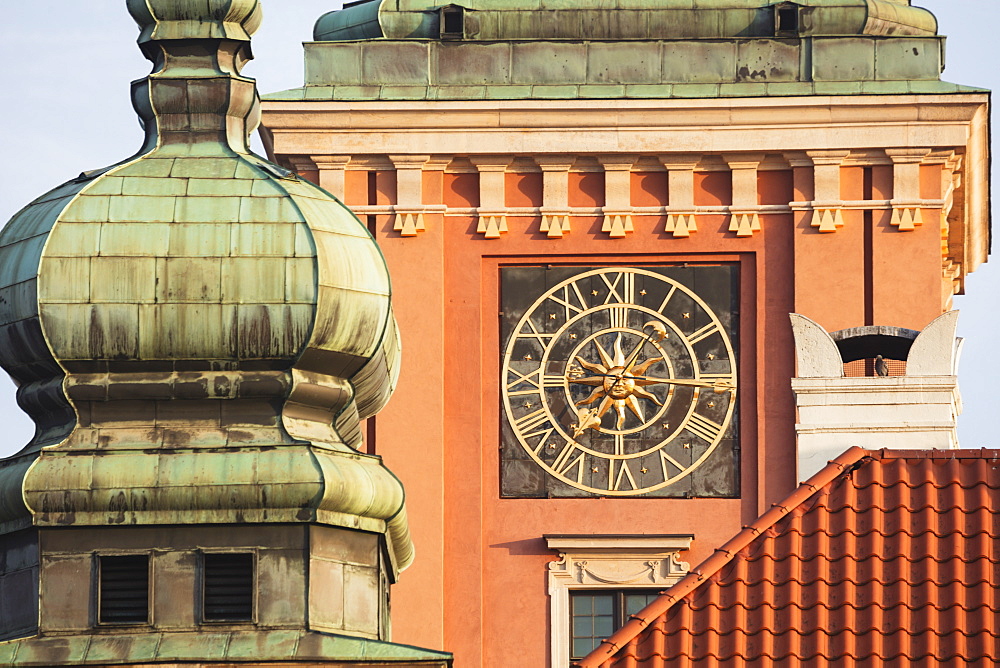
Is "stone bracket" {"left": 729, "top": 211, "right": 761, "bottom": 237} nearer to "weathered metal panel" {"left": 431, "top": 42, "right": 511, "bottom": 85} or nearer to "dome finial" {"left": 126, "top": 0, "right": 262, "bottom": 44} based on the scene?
"weathered metal panel" {"left": 431, "top": 42, "right": 511, "bottom": 85}

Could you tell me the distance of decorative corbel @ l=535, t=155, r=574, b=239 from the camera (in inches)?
1228

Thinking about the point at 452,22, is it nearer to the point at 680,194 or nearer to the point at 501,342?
the point at 680,194

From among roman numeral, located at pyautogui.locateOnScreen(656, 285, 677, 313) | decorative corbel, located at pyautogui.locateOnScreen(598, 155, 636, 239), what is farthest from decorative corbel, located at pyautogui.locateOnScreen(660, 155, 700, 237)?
roman numeral, located at pyautogui.locateOnScreen(656, 285, 677, 313)

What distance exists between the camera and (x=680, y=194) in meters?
31.3

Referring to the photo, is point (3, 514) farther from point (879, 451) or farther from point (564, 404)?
point (564, 404)

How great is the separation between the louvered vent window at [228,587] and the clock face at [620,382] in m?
9.49

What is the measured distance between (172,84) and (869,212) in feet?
29.5

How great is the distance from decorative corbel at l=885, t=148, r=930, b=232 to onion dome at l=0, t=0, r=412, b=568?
8.50 metres

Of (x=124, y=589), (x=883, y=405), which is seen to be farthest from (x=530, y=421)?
(x=883, y=405)

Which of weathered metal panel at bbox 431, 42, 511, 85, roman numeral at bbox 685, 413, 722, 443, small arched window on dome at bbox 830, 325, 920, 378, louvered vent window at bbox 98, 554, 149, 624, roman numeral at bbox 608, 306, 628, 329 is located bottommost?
louvered vent window at bbox 98, 554, 149, 624

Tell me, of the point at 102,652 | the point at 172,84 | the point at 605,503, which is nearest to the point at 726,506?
the point at 605,503

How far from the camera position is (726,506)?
3053 centimetres

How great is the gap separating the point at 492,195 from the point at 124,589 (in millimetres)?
10701

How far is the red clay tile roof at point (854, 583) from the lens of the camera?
18.3 m
